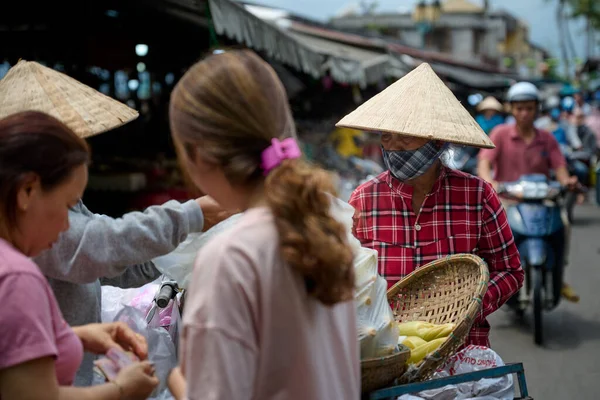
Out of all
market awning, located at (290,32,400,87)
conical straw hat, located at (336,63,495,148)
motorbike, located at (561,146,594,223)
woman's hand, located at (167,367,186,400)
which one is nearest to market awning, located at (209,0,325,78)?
market awning, located at (290,32,400,87)

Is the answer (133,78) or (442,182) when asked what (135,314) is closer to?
(442,182)

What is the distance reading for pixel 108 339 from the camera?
199 cm

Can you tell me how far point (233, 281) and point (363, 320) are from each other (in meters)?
0.93

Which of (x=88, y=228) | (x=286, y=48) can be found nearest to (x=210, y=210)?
(x=88, y=228)

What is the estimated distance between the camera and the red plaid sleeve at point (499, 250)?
3230 mm

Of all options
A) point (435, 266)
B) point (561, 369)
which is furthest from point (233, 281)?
point (561, 369)

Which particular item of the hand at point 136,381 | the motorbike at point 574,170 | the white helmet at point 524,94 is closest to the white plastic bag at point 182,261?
the hand at point 136,381

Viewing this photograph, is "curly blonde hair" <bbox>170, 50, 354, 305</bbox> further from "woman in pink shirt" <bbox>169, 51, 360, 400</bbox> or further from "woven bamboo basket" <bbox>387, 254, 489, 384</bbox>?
"woven bamboo basket" <bbox>387, 254, 489, 384</bbox>

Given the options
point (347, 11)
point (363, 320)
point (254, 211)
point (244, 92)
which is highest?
point (244, 92)

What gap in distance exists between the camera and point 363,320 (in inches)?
93.6

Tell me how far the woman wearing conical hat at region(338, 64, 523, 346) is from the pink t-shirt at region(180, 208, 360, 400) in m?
1.71

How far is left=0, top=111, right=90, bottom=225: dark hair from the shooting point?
1.75 meters

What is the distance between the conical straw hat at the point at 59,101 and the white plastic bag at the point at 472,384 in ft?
4.32

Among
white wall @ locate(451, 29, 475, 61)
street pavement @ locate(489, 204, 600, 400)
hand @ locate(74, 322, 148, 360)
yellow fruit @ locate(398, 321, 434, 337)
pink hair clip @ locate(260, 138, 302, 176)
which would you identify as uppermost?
pink hair clip @ locate(260, 138, 302, 176)
